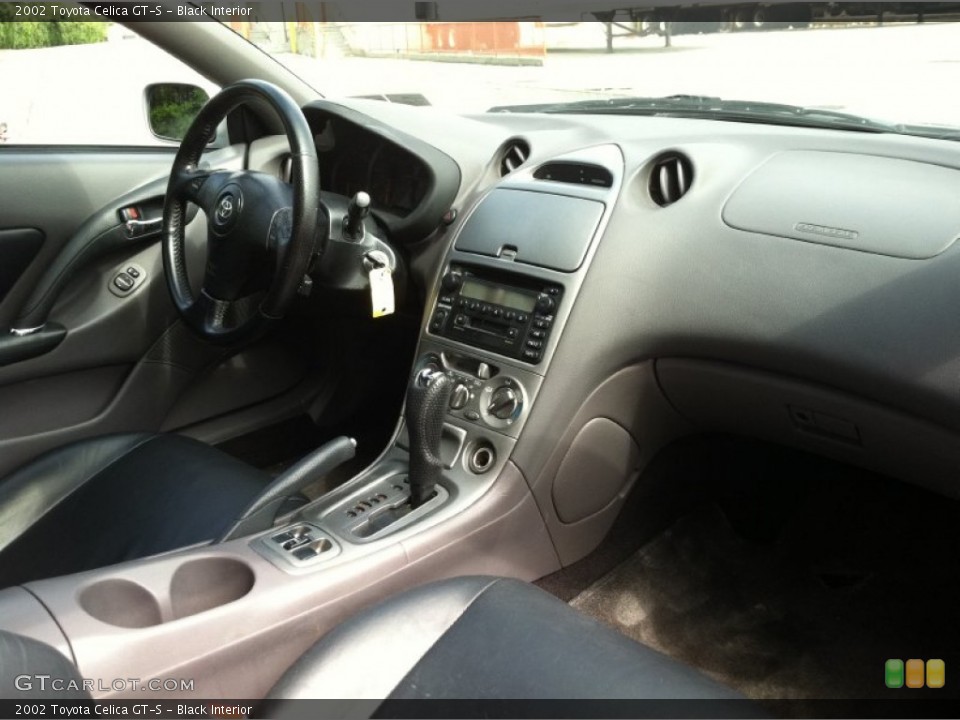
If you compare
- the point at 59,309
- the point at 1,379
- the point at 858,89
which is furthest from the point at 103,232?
the point at 858,89

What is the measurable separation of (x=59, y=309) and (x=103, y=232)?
0.23m

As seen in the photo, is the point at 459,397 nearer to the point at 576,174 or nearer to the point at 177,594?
the point at 576,174

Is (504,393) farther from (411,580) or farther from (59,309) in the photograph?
(59,309)

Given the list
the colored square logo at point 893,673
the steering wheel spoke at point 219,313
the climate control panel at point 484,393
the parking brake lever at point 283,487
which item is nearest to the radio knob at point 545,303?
the climate control panel at point 484,393

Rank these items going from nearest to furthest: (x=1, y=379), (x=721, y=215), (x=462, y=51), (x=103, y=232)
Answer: (x=721, y=215)
(x=1, y=379)
(x=103, y=232)
(x=462, y=51)

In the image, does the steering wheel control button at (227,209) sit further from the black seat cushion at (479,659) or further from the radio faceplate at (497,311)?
the black seat cushion at (479,659)

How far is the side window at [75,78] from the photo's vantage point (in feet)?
7.67

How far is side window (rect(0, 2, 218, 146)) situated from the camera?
2.34 m

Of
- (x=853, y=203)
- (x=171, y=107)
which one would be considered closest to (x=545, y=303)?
(x=853, y=203)

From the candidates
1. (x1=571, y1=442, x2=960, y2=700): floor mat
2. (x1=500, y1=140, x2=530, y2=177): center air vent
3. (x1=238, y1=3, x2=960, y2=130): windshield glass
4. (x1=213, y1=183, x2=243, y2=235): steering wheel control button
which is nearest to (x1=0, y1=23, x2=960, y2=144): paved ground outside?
(x1=238, y1=3, x2=960, y2=130): windshield glass

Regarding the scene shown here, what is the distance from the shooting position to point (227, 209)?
6.61ft

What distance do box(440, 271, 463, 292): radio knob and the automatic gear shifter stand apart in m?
0.34

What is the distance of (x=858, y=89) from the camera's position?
196 cm

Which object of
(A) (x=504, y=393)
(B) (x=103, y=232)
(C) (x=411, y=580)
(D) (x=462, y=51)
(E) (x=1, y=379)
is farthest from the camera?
(D) (x=462, y=51)
